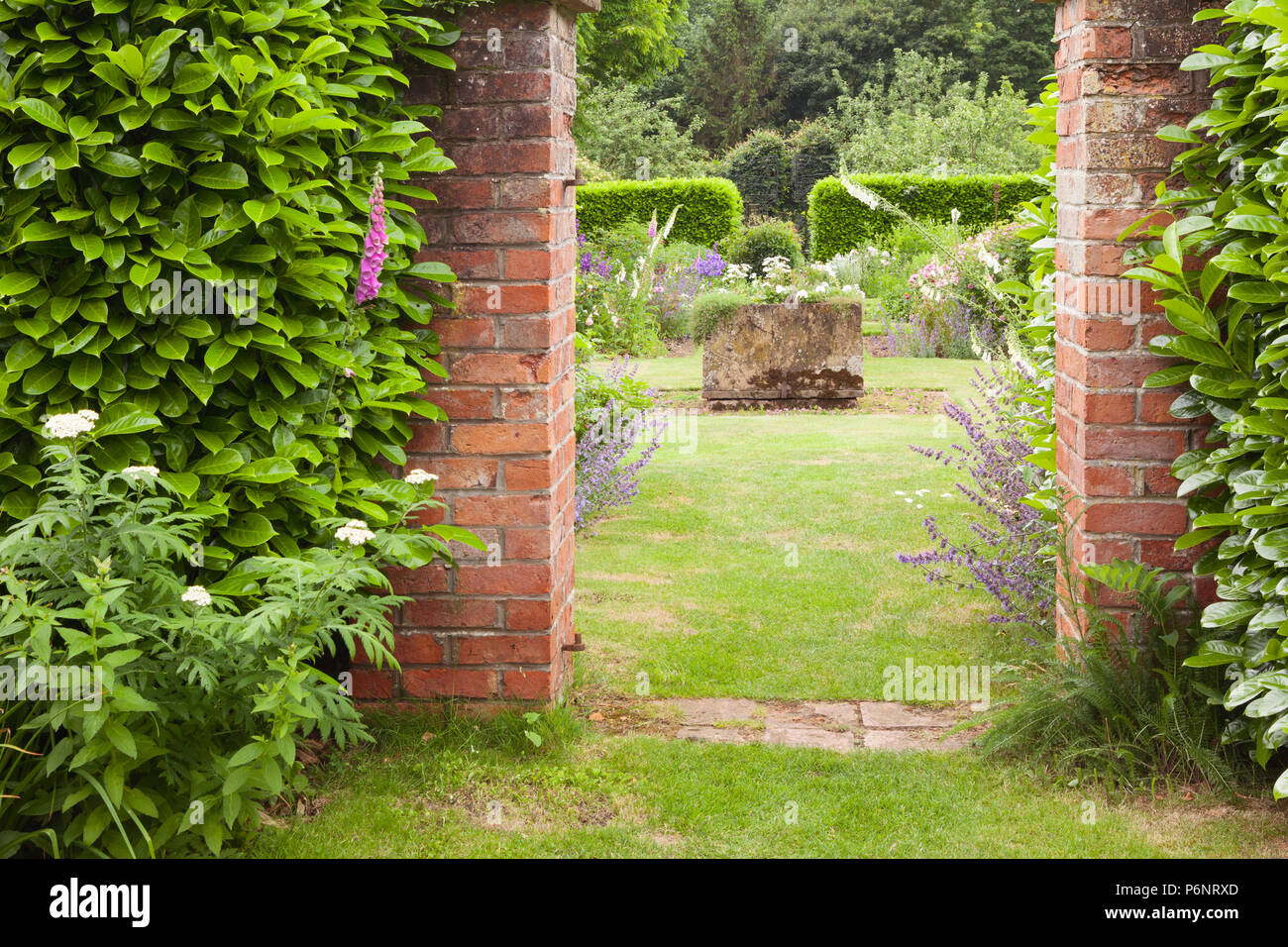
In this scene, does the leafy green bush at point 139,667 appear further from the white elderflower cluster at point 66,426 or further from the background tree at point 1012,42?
the background tree at point 1012,42

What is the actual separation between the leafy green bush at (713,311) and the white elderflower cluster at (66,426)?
25.4 feet

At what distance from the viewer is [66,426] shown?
2.40 m

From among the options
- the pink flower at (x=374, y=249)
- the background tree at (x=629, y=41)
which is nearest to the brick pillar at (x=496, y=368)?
the pink flower at (x=374, y=249)

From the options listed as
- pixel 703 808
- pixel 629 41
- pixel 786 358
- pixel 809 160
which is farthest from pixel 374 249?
pixel 809 160

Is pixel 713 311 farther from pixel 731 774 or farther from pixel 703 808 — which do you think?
pixel 703 808

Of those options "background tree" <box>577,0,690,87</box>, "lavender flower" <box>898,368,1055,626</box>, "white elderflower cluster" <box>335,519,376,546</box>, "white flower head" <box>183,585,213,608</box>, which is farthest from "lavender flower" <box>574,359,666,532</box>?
"background tree" <box>577,0,690,87</box>

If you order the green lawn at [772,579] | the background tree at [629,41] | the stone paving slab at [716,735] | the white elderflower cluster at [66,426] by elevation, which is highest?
the background tree at [629,41]

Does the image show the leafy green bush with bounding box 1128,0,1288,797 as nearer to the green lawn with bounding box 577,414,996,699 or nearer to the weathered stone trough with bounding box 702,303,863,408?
the green lawn with bounding box 577,414,996,699

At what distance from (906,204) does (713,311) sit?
9676 millimetres

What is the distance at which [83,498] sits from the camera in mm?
2469

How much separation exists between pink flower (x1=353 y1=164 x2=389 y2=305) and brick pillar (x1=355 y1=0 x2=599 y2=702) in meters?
0.36

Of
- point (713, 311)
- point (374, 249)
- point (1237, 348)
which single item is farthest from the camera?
point (713, 311)

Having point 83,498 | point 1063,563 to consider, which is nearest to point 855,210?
point 1063,563

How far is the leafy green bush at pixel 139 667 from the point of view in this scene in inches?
90.7
